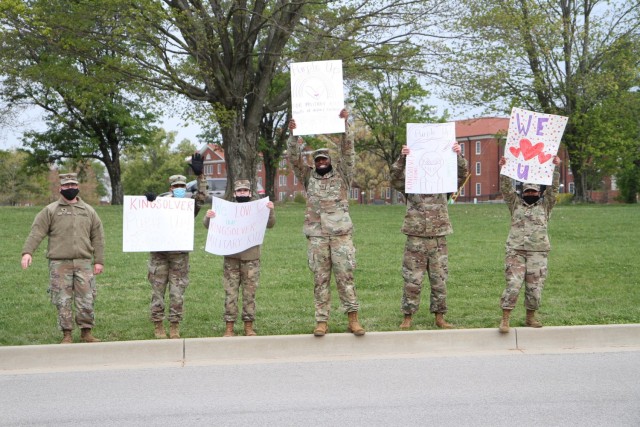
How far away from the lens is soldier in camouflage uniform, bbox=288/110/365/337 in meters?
8.37

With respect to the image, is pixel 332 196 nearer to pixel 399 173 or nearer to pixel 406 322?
pixel 399 173

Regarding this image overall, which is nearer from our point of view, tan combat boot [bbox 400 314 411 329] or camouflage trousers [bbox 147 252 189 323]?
camouflage trousers [bbox 147 252 189 323]

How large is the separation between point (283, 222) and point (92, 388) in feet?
51.9

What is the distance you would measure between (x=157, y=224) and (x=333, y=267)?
2.13 m

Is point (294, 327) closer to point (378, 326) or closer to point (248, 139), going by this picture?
point (378, 326)

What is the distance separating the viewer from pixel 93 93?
2470cm

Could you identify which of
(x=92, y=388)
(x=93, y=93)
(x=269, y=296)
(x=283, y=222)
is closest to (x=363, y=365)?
(x=92, y=388)

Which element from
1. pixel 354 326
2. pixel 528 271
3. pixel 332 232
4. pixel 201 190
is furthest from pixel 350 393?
pixel 201 190

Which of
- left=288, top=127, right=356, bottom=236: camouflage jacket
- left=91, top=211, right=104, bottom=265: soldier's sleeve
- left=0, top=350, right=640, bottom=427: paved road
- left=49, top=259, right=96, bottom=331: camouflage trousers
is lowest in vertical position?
left=0, top=350, right=640, bottom=427: paved road

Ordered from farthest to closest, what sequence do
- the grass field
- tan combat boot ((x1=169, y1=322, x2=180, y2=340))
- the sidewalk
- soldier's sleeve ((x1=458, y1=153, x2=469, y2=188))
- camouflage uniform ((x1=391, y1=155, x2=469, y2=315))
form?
the grass field < soldier's sleeve ((x1=458, y1=153, x2=469, y2=188)) < camouflage uniform ((x1=391, y1=155, x2=469, y2=315)) < tan combat boot ((x1=169, y1=322, x2=180, y2=340)) < the sidewalk

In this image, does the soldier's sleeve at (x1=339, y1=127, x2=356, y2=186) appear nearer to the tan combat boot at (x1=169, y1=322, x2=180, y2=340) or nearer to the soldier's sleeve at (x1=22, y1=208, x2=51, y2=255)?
the tan combat boot at (x1=169, y1=322, x2=180, y2=340)

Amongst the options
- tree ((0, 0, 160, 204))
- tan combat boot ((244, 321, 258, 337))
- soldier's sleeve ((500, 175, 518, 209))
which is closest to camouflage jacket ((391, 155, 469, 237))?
soldier's sleeve ((500, 175, 518, 209))

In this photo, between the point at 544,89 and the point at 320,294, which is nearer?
the point at 320,294

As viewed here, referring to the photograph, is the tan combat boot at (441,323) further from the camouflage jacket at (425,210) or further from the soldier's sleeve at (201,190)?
the soldier's sleeve at (201,190)
